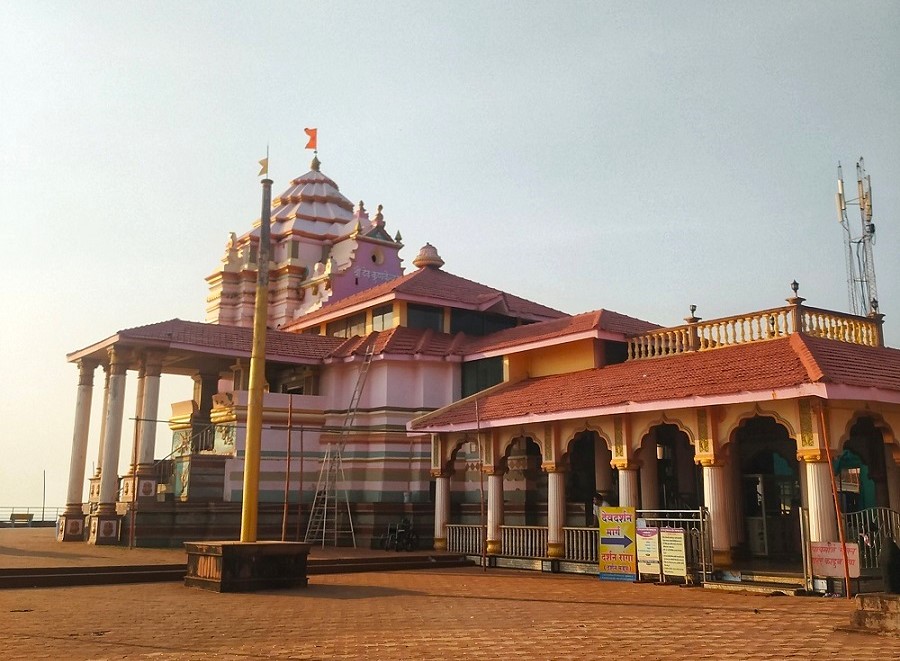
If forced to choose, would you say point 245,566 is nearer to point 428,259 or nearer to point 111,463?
point 111,463

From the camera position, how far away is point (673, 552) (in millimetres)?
17312

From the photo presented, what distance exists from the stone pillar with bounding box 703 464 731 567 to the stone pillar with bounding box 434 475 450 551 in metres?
8.69

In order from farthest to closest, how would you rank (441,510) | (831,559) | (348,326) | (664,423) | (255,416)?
(348,326) → (441,510) → (664,423) → (255,416) → (831,559)

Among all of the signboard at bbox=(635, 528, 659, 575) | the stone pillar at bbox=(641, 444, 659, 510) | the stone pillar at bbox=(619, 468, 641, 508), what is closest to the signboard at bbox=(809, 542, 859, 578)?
the signboard at bbox=(635, 528, 659, 575)

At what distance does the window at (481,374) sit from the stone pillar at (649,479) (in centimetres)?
626

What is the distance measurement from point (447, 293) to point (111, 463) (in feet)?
39.3

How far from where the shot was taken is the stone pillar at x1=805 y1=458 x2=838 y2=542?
52.0 feet

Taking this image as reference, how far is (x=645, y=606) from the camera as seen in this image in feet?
44.5

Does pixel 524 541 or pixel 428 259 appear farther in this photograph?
pixel 428 259

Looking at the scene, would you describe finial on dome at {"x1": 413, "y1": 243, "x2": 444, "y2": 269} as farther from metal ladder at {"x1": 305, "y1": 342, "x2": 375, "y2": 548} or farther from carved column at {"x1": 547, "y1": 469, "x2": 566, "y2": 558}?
carved column at {"x1": 547, "y1": 469, "x2": 566, "y2": 558}

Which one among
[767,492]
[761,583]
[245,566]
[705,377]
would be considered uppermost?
[705,377]

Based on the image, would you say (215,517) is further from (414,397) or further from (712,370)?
(712,370)

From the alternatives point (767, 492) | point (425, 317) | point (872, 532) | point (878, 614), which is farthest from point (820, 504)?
point (425, 317)

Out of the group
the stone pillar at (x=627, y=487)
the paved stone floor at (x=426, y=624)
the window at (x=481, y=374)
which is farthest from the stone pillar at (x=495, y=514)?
the paved stone floor at (x=426, y=624)
